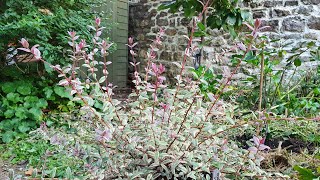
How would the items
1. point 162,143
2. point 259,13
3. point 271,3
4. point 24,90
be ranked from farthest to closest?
point 259,13, point 271,3, point 24,90, point 162,143

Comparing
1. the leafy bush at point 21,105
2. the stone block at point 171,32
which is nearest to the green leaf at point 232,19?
the leafy bush at point 21,105

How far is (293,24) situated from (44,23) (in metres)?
3.56

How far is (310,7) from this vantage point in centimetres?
459

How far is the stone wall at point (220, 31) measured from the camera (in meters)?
4.64

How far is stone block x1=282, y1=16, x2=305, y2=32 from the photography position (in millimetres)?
4672

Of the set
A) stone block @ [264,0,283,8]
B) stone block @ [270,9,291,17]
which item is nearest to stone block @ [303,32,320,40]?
stone block @ [270,9,291,17]

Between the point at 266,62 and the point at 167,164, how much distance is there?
4.09 feet

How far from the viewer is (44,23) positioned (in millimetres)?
2979

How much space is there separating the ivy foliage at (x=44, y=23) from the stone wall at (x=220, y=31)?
1.39 metres

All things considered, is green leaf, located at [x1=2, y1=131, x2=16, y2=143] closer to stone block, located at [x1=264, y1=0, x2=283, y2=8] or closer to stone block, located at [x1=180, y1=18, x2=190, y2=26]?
stone block, located at [x1=180, y1=18, x2=190, y2=26]

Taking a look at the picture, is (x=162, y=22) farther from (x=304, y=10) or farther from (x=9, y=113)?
(x=9, y=113)

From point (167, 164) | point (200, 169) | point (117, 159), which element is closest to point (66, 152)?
point (117, 159)

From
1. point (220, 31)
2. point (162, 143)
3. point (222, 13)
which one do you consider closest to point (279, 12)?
point (220, 31)

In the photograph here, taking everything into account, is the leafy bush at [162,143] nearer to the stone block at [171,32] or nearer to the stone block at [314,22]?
the stone block at [314,22]
